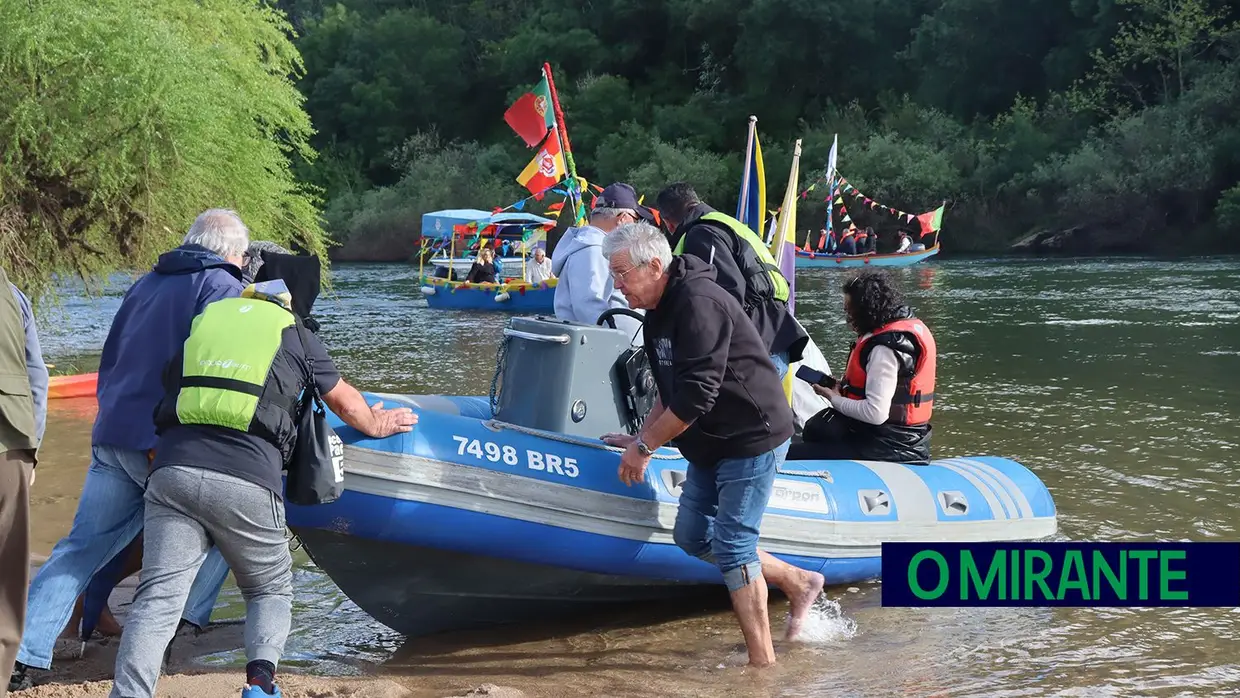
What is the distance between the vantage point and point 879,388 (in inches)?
216

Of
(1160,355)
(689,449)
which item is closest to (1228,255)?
(1160,355)

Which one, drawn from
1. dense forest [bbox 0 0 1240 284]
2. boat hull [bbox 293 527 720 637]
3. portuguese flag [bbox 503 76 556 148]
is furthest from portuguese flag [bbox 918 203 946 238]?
boat hull [bbox 293 527 720 637]

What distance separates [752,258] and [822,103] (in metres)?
47.4

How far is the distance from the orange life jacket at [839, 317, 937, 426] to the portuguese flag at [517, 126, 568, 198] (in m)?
12.4

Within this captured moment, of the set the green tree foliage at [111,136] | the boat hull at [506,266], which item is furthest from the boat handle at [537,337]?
the boat hull at [506,266]

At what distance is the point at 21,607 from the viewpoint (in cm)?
359

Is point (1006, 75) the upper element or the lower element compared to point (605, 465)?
upper

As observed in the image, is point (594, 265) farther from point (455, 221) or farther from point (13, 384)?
point (455, 221)

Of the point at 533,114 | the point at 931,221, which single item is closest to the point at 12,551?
the point at 533,114

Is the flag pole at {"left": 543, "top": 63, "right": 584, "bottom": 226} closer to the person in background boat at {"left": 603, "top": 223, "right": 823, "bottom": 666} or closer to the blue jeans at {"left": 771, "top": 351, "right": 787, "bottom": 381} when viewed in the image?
the blue jeans at {"left": 771, "top": 351, "right": 787, "bottom": 381}

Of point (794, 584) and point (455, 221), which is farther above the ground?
point (455, 221)

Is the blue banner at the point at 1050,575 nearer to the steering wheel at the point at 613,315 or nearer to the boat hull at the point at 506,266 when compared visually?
the steering wheel at the point at 613,315

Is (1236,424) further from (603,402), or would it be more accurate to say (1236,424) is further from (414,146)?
(414,146)

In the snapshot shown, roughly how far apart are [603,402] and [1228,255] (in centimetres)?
3127
